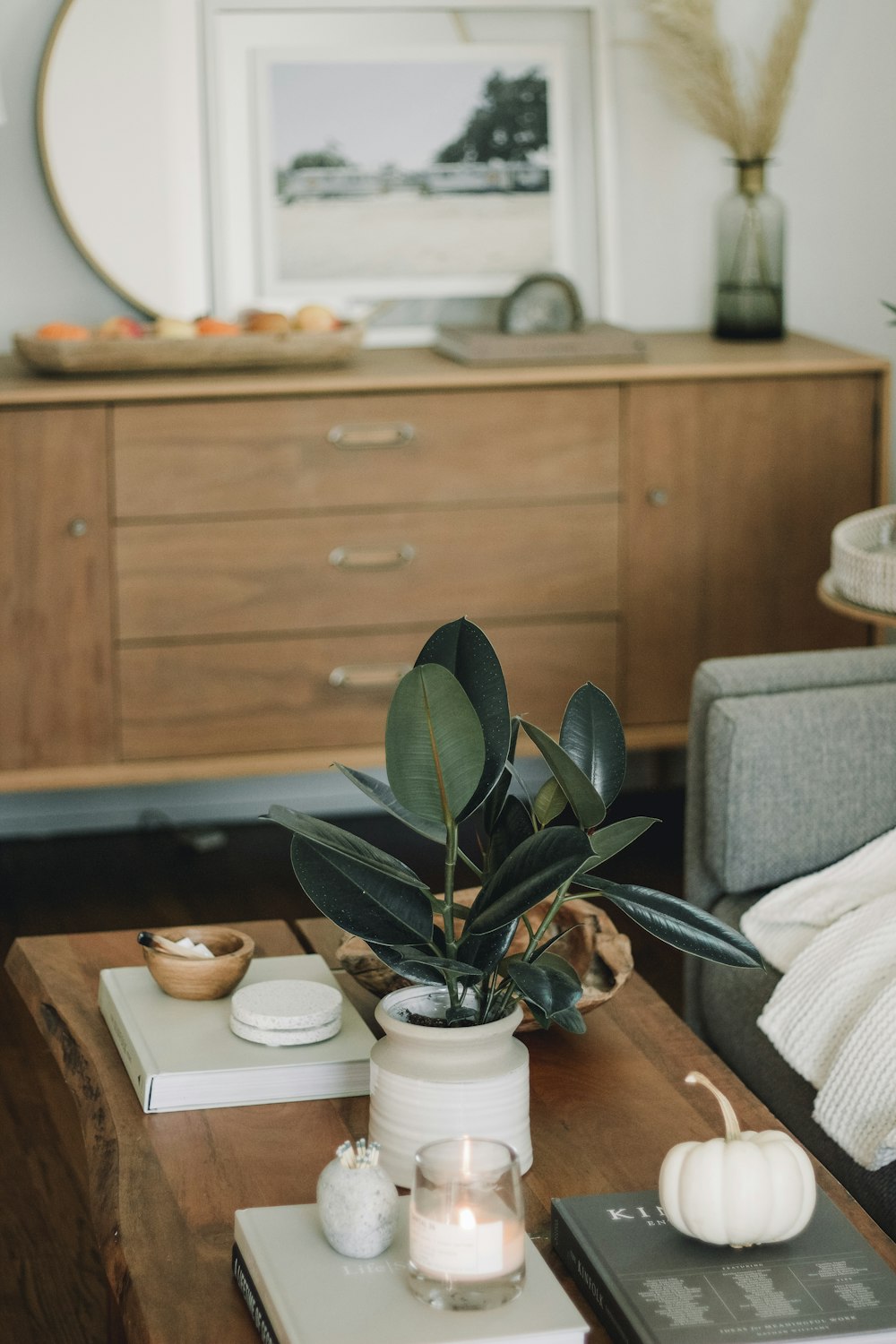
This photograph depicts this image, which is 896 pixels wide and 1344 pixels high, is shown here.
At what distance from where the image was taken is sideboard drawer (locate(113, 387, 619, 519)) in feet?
9.39

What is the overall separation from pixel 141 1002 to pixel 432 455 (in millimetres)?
1613

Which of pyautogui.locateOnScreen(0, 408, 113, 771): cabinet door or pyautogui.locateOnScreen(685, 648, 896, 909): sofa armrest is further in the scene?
pyautogui.locateOnScreen(0, 408, 113, 771): cabinet door

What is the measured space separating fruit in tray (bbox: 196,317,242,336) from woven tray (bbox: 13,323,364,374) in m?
0.04

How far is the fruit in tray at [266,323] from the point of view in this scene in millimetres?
2982

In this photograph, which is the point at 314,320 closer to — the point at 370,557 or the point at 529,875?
the point at 370,557

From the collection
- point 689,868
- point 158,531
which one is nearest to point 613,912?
point 689,868

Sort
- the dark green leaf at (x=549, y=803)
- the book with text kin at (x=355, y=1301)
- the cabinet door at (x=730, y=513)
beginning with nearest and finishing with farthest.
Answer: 1. the book with text kin at (x=355, y=1301)
2. the dark green leaf at (x=549, y=803)
3. the cabinet door at (x=730, y=513)

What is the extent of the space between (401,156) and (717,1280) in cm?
259

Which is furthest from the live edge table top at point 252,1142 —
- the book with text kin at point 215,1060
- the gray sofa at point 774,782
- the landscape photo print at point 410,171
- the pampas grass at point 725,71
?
the pampas grass at point 725,71

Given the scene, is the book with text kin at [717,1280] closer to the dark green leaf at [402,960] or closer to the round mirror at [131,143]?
the dark green leaf at [402,960]

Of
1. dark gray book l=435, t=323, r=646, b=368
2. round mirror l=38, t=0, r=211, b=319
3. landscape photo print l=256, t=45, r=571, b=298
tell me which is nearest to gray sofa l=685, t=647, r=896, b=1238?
dark gray book l=435, t=323, r=646, b=368

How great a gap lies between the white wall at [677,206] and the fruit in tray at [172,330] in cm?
31

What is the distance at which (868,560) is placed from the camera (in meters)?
2.29

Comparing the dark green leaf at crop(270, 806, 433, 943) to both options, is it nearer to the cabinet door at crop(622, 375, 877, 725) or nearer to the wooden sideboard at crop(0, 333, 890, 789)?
the wooden sideboard at crop(0, 333, 890, 789)
